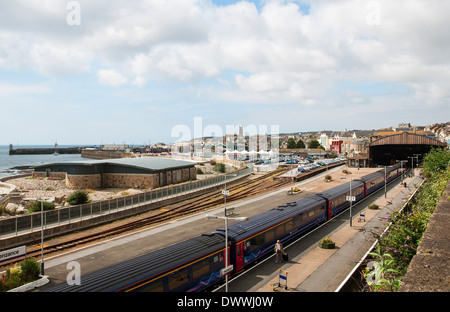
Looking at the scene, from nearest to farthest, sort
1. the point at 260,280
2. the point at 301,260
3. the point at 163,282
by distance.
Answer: the point at 163,282, the point at 260,280, the point at 301,260

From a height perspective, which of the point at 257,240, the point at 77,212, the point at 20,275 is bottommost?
the point at 20,275

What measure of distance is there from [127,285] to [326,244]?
1521 centimetres

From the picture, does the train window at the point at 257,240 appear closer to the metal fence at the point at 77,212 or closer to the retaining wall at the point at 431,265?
the retaining wall at the point at 431,265

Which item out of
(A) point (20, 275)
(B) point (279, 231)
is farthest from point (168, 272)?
(B) point (279, 231)

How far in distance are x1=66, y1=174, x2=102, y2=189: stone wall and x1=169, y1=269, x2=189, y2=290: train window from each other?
3970 cm

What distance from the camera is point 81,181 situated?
4816cm

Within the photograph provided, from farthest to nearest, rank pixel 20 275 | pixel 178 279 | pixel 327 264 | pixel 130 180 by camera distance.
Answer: pixel 130 180 < pixel 327 264 < pixel 20 275 < pixel 178 279

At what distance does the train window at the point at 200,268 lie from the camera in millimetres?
14500

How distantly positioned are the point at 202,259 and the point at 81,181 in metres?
39.4

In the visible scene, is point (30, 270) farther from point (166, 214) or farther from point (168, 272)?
point (166, 214)

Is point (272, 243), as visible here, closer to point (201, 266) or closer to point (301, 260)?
point (301, 260)

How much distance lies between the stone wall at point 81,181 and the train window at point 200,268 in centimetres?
3902
